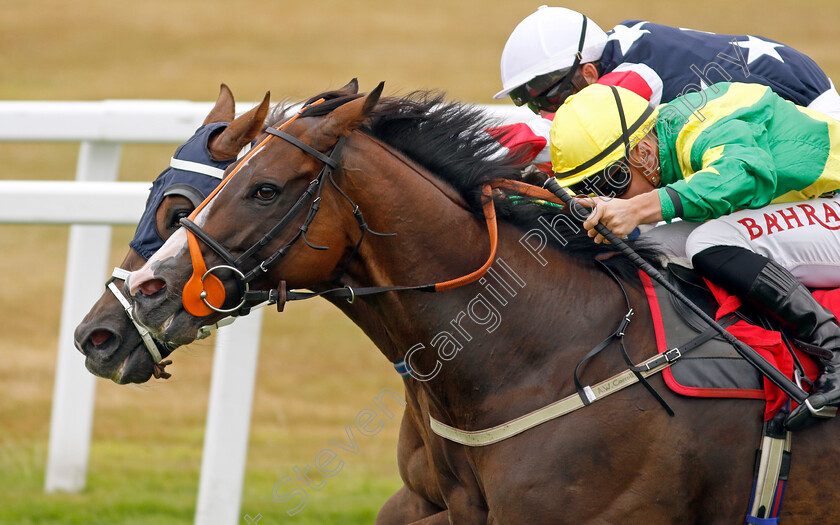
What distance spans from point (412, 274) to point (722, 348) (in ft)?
3.15

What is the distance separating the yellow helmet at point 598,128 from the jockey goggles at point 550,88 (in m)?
0.41

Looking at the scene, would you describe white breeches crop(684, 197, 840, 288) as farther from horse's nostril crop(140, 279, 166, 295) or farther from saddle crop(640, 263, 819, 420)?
horse's nostril crop(140, 279, 166, 295)

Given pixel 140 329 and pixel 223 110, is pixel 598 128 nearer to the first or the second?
pixel 140 329

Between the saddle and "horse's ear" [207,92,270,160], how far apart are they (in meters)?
1.41

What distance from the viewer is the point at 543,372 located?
3.15 m

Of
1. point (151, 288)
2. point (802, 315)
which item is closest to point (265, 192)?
point (151, 288)

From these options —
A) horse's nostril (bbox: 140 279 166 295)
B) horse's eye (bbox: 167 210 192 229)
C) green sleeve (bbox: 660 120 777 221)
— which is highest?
green sleeve (bbox: 660 120 777 221)

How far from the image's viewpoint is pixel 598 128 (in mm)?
3201

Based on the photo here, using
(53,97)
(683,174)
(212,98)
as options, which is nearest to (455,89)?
(212,98)

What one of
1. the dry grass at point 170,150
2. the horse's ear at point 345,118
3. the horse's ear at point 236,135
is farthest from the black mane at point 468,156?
the dry grass at point 170,150

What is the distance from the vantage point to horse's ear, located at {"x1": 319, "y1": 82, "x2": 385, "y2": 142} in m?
2.95

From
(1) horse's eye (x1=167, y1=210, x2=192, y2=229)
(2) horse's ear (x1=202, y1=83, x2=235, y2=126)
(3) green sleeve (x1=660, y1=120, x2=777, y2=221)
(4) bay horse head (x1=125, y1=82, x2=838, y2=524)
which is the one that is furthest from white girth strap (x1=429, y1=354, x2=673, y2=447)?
(2) horse's ear (x1=202, y1=83, x2=235, y2=126)

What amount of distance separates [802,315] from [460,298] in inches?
39.9

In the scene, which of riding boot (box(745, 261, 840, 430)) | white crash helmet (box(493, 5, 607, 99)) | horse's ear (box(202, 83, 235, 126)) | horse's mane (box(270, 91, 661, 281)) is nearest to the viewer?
riding boot (box(745, 261, 840, 430))
